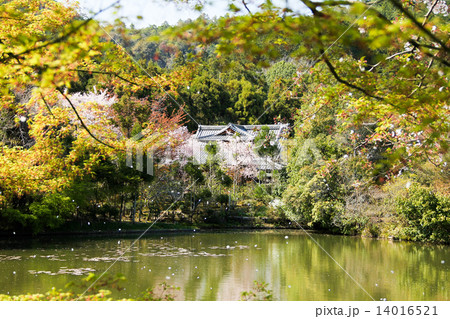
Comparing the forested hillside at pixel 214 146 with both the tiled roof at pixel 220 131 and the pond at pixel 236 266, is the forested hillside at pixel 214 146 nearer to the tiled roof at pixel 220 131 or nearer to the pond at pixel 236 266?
the tiled roof at pixel 220 131

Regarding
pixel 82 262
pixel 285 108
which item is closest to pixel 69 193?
pixel 82 262

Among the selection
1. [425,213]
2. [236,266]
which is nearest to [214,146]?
[425,213]

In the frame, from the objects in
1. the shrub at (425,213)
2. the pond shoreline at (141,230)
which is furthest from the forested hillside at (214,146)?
the pond shoreline at (141,230)

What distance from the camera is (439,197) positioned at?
30.4 feet

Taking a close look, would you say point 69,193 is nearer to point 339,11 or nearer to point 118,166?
point 118,166

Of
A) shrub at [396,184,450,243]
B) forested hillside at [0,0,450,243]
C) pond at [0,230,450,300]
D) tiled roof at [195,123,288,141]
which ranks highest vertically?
tiled roof at [195,123,288,141]

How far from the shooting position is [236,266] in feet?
20.9

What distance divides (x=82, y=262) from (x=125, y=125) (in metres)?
6.25

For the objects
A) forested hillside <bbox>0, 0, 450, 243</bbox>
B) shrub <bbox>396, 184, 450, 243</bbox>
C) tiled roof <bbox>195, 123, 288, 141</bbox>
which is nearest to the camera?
forested hillside <bbox>0, 0, 450, 243</bbox>

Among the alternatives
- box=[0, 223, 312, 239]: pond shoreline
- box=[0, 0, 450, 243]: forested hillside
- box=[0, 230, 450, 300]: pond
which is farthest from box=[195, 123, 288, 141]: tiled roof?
box=[0, 230, 450, 300]: pond

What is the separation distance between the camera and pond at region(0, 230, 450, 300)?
4848mm

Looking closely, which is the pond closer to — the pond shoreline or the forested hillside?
the pond shoreline

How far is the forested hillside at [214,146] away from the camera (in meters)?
1.79

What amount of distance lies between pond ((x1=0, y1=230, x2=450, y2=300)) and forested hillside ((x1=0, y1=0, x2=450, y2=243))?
1074mm
